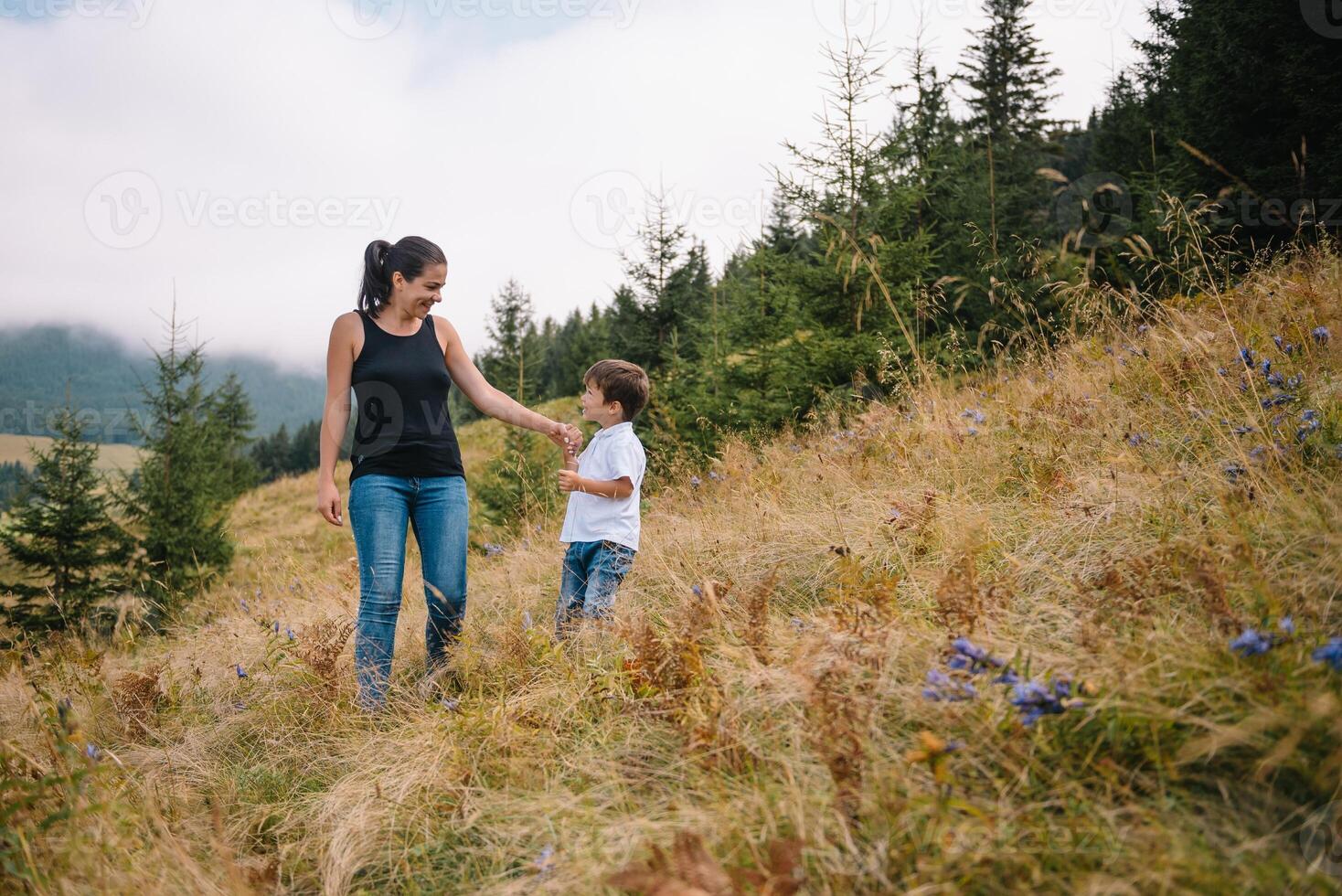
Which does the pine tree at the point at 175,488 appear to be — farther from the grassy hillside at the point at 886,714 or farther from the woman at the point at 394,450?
the woman at the point at 394,450

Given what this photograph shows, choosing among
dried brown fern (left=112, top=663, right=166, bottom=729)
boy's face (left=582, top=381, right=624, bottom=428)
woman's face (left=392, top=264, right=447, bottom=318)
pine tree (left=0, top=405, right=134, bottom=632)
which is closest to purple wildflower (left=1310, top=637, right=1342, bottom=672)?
boy's face (left=582, top=381, right=624, bottom=428)

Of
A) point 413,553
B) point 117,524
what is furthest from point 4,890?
point 117,524

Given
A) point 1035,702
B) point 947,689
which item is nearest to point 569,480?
point 947,689

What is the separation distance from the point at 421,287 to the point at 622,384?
3.46ft

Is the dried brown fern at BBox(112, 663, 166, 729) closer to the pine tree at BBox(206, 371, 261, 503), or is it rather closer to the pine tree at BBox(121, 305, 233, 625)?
the pine tree at BBox(121, 305, 233, 625)

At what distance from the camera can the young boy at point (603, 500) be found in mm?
3184

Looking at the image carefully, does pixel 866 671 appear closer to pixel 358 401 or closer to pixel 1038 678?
pixel 1038 678

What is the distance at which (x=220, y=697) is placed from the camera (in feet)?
12.0

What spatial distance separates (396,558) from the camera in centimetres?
Result: 300

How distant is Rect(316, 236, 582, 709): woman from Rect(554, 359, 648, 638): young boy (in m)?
0.53

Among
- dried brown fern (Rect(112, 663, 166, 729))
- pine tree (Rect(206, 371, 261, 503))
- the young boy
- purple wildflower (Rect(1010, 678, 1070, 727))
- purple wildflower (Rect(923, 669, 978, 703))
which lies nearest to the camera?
purple wildflower (Rect(1010, 678, 1070, 727))

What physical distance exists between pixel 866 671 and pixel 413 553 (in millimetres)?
7398

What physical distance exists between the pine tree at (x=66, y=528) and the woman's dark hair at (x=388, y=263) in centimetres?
1221

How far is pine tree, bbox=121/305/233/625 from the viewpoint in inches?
499
